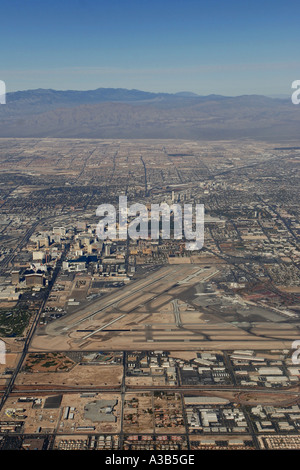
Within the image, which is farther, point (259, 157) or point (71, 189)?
point (259, 157)

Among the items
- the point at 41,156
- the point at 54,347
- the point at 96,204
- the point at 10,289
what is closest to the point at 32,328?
the point at 54,347

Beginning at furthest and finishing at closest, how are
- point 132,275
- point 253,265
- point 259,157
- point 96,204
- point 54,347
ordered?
point 259,157
point 96,204
point 253,265
point 132,275
point 54,347

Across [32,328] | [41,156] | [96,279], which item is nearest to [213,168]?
[41,156]

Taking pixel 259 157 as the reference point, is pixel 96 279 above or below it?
below
